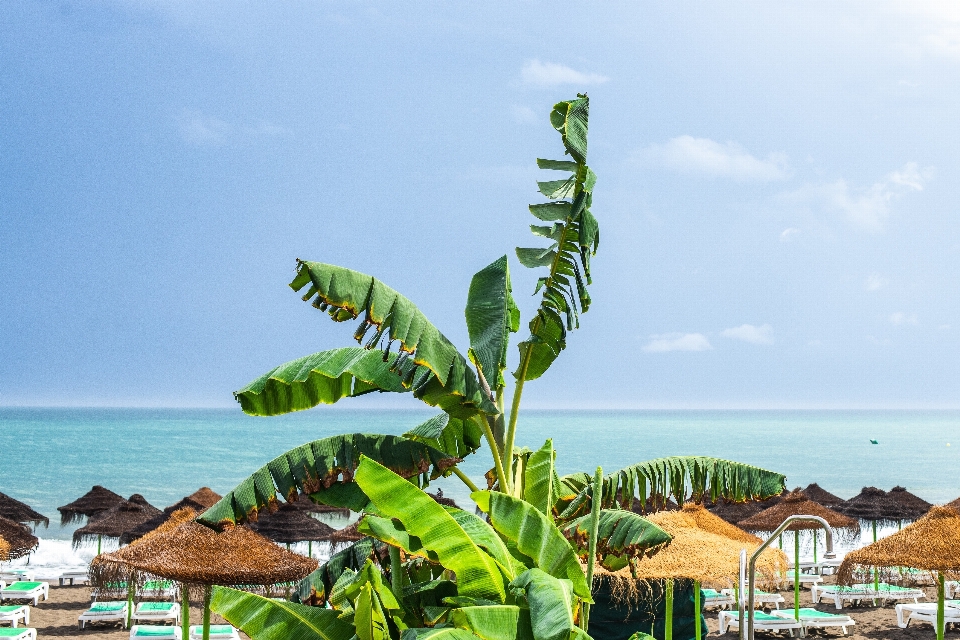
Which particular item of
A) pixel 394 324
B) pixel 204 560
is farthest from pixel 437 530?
pixel 204 560

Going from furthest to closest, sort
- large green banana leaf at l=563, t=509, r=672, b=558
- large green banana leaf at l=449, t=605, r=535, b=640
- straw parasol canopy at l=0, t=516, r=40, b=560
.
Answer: straw parasol canopy at l=0, t=516, r=40, b=560 < large green banana leaf at l=563, t=509, r=672, b=558 < large green banana leaf at l=449, t=605, r=535, b=640

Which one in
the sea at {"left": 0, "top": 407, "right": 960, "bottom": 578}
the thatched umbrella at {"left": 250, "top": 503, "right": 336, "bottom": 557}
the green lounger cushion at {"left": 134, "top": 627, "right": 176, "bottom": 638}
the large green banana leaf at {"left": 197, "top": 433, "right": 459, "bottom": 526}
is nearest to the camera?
the large green banana leaf at {"left": 197, "top": 433, "right": 459, "bottom": 526}

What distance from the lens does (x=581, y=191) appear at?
20.0 feet

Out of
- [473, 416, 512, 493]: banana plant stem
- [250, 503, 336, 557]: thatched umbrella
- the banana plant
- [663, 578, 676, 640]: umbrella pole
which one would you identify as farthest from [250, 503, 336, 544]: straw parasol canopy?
[473, 416, 512, 493]: banana plant stem

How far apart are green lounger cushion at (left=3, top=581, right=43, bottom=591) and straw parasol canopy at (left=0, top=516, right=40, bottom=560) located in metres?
3.31

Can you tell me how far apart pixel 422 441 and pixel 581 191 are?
6.21ft

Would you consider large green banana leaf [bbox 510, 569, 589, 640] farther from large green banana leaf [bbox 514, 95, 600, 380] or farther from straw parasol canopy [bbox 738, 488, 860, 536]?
straw parasol canopy [bbox 738, 488, 860, 536]

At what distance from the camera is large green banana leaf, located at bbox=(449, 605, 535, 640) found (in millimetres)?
4199

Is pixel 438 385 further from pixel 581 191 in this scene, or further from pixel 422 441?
pixel 581 191

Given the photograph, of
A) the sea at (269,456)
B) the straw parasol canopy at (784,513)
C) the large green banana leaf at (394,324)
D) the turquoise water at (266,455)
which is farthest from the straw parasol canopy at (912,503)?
the turquoise water at (266,455)

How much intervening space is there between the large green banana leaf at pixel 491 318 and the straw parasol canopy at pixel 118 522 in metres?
11.1

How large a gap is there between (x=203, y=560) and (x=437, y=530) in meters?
4.41

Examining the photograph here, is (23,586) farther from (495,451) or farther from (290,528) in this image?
(495,451)

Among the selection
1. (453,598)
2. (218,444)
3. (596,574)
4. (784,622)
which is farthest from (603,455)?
(453,598)
